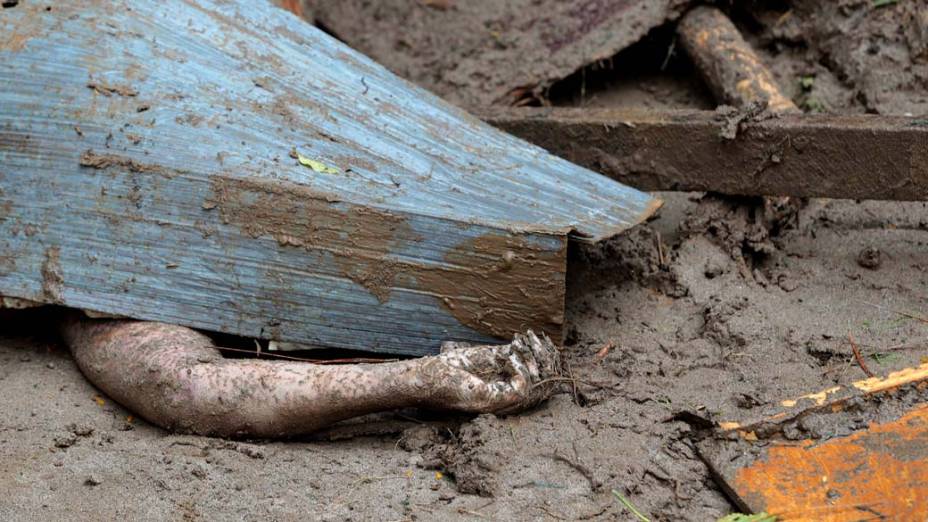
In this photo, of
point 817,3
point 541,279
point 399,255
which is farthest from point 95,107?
point 817,3

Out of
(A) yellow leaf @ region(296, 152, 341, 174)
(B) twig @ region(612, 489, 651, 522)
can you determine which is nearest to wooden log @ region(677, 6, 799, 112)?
(A) yellow leaf @ region(296, 152, 341, 174)

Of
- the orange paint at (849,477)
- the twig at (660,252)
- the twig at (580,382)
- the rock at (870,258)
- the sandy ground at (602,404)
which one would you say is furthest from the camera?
the twig at (660,252)

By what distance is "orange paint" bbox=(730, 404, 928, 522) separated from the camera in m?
2.44

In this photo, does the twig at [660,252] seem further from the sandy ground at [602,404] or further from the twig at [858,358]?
the twig at [858,358]

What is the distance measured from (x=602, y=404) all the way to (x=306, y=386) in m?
0.87

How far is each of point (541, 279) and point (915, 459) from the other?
1.10 metres

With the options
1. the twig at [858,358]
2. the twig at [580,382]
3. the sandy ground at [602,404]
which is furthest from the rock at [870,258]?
the twig at [580,382]

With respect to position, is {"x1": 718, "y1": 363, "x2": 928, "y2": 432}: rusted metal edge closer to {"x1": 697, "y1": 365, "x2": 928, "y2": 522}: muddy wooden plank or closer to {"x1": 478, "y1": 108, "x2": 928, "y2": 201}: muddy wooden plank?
{"x1": 697, "y1": 365, "x2": 928, "y2": 522}: muddy wooden plank

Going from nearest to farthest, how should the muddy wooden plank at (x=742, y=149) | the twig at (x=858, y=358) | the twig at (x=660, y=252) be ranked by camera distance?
1. the twig at (x=858, y=358)
2. the muddy wooden plank at (x=742, y=149)
3. the twig at (x=660, y=252)

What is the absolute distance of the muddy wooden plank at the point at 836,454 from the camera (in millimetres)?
2461

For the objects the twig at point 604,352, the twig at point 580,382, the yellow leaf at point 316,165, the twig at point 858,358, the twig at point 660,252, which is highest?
the yellow leaf at point 316,165

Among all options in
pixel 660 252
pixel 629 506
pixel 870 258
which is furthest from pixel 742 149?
pixel 629 506

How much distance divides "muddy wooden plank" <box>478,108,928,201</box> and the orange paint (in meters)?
0.91

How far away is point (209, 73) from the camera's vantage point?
330 centimetres
